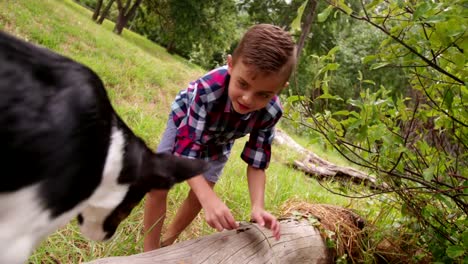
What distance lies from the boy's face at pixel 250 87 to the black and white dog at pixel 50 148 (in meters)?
0.86

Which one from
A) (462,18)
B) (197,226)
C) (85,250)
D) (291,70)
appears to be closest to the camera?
(462,18)

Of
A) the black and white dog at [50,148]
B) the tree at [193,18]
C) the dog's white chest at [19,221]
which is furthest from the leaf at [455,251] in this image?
the tree at [193,18]

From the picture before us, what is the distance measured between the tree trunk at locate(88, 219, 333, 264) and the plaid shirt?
0.38 m

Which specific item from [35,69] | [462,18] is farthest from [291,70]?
[35,69]

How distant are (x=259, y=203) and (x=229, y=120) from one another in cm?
43

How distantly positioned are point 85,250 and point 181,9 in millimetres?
14549

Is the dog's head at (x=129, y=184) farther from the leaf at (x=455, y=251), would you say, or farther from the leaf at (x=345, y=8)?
the leaf at (x=455, y=251)

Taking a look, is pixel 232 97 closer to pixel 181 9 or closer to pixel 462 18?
pixel 462 18

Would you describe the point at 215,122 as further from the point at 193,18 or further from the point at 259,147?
the point at 193,18

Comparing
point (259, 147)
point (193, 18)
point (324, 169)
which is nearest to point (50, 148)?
point (259, 147)

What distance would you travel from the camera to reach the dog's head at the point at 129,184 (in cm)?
97

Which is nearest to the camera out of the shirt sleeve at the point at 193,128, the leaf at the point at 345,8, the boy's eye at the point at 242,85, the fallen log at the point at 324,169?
the leaf at the point at 345,8

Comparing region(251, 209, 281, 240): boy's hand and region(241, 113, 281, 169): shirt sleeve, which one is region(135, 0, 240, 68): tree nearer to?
region(241, 113, 281, 169): shirt sleeve

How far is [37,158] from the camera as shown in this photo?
77 cm
